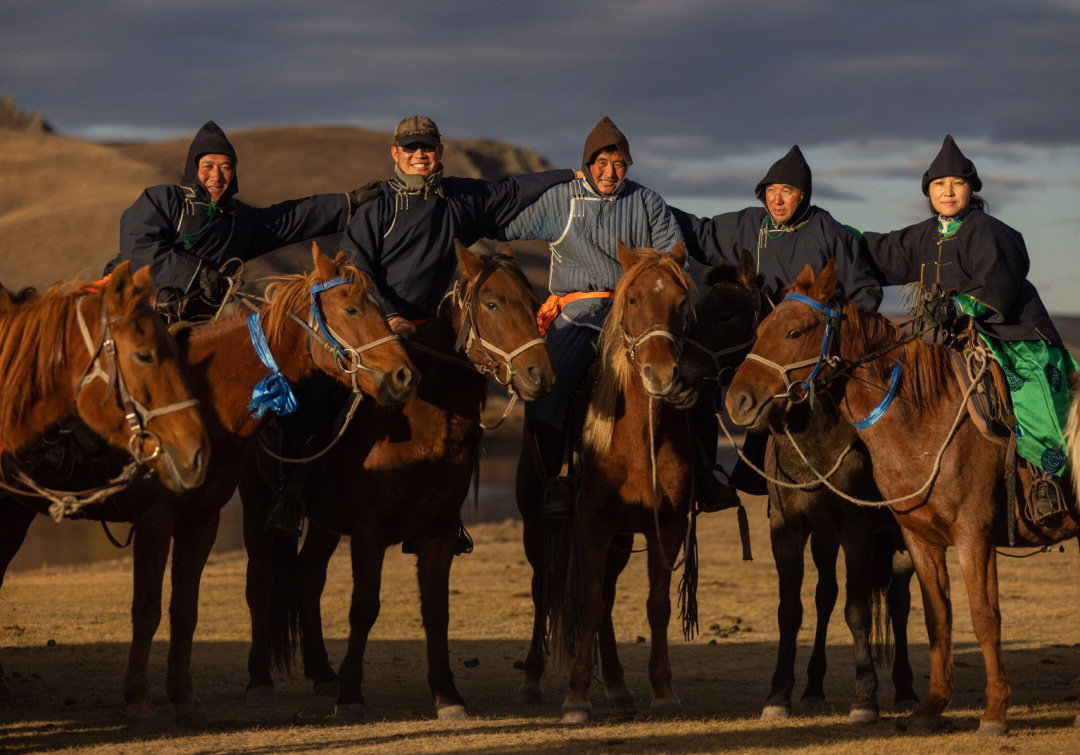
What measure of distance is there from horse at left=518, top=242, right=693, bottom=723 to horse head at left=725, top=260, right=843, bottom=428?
57 centimetres

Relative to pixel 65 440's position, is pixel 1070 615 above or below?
below

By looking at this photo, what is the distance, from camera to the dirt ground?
7.10 m

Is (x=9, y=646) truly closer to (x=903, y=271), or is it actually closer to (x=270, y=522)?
(x=270, y=522)

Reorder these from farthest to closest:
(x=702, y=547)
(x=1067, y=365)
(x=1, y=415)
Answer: (x=702, y=547) → (x=1067, y=365) → (x=1, y=415)

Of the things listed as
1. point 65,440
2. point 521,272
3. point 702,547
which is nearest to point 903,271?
point 521,272

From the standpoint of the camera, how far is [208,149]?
8.43m

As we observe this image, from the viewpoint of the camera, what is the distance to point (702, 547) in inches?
655

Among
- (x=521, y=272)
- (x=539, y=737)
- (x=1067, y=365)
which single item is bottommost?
(x=539, y=737)

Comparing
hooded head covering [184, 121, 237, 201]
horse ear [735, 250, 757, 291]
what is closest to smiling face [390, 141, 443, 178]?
hooded head covering [184, 121, 237, 201]

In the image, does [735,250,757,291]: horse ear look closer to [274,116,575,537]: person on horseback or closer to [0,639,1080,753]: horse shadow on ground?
[274,116,575,537]: person on horseback

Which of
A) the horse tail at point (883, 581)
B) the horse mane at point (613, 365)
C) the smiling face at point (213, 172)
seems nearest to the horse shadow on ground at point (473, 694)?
the horse tail at point (883, 581)

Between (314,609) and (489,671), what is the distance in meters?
1.54

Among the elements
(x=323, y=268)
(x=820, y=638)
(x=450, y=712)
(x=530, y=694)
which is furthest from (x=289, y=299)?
(x=820, y=638)

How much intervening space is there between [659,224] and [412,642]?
4505 mm
